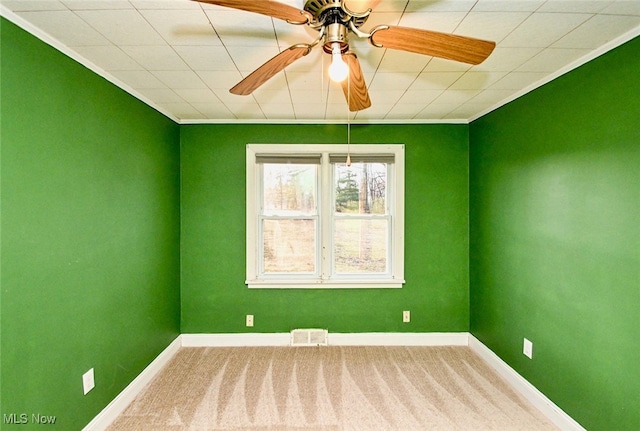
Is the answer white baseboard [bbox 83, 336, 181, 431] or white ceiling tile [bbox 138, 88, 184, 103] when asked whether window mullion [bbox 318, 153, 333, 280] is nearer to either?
white ceiling tile [bbox 138, 88, 184, 103]

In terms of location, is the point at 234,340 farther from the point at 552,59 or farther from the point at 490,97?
the point at 552,59

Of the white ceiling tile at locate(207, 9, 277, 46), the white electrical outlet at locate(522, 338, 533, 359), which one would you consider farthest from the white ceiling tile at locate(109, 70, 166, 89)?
the white electrical outlet at locate(522, 338, 533, 359)

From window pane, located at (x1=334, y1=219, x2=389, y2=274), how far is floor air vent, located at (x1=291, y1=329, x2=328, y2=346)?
68cm

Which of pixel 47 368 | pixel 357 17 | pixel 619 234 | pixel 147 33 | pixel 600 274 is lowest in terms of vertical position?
pixel 47 368

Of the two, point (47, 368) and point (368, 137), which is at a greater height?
point (368, 137)

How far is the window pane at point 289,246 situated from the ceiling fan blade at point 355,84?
5.61 feet

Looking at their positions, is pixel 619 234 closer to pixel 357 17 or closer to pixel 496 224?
pixel 496 224

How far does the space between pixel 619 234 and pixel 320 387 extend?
2.26 m

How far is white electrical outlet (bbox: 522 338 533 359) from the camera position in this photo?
2.42 metres

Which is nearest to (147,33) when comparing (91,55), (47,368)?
(91,55)

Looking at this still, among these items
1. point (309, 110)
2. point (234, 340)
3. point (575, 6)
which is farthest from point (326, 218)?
point (575, 6)

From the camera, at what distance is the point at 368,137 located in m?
3.35
